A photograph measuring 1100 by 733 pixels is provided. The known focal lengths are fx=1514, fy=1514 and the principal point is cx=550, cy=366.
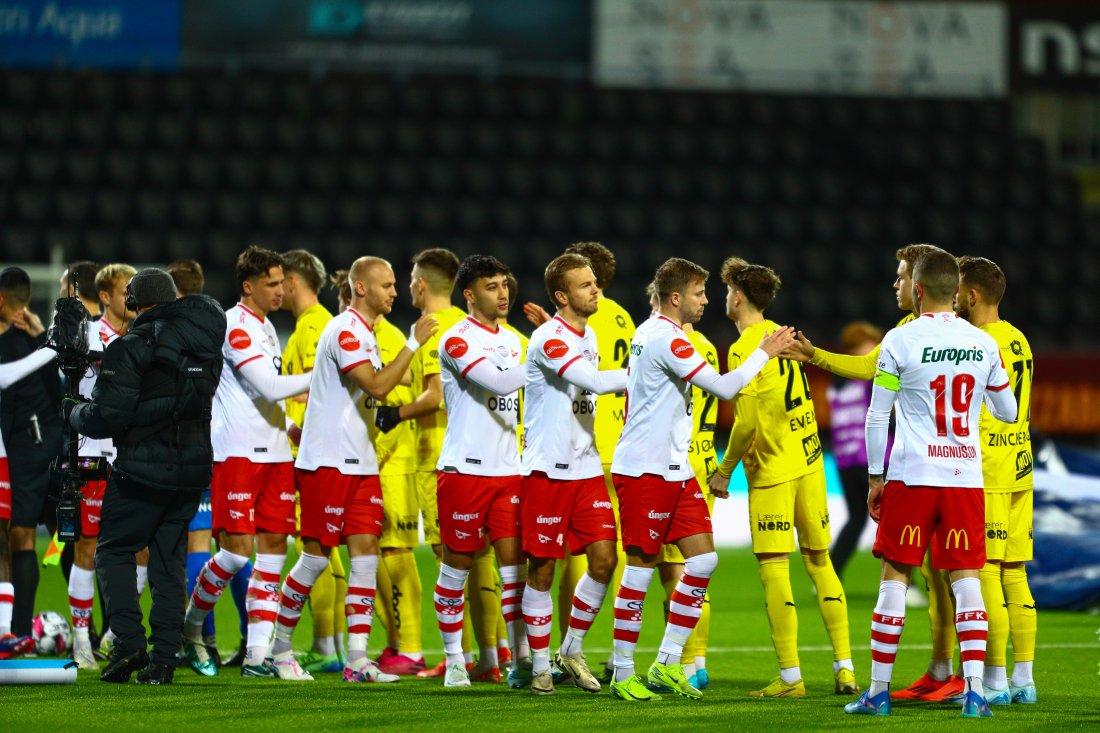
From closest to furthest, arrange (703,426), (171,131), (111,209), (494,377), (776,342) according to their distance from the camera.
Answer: (776,342) → (494,377) → (703,426) → (111,209) → (171,131)

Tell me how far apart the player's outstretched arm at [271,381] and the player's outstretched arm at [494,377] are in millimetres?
1009

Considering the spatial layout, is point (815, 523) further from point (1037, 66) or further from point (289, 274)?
point (1037, 66)

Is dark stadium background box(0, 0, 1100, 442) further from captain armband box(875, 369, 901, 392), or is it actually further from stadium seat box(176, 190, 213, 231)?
captain armband box(875, 369, 901, 392)

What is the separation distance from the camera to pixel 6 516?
8.06 meters

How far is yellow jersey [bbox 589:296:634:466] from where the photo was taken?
7934 mm

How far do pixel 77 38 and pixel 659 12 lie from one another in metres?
7.33

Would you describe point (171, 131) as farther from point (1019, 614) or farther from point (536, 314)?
point (1019, 614)

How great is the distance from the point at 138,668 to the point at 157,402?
1268 millimetres

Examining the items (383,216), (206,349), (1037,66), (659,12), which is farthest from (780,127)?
(206,349)

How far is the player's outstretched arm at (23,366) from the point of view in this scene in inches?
310

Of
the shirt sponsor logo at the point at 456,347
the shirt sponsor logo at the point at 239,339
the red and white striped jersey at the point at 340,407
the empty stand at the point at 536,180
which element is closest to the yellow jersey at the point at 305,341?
the shirt sponsor logo at the point at 239,339

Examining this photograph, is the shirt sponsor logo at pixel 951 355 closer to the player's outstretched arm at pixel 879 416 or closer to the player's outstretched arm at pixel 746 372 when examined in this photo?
the player's outstretched arm at pixel 879 416

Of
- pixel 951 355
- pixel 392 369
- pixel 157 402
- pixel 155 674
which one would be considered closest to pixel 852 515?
pixel 951 355

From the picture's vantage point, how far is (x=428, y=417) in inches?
319
